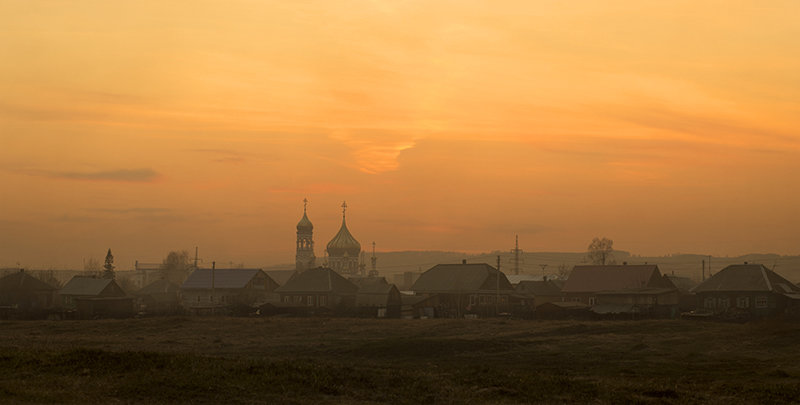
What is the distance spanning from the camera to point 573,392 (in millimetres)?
32906

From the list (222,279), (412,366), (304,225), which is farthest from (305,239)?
(412,366)

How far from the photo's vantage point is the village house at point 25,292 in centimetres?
12269

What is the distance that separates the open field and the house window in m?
28.1

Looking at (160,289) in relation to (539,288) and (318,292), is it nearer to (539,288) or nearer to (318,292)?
(318,292)

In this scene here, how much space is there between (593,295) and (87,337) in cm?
6278

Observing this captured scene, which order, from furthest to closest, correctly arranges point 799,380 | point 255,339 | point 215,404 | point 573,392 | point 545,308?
1. point 545,308
2. point 255,339
3. point 799,380
4. point 573,392
5. point 215,404

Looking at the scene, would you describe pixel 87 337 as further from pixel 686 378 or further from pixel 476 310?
pixel 476 310

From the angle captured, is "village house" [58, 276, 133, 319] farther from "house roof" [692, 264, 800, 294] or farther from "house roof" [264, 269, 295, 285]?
"house roof" [692, 264, 800, 294]

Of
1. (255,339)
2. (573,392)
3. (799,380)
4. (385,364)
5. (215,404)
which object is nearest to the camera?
(215,404)

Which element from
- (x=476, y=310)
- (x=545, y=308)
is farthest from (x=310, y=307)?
(x=545, y=308)

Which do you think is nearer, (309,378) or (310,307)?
(309,378)

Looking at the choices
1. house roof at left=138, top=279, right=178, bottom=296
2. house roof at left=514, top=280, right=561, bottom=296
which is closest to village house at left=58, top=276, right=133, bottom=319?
house roof at left=138, top=279, right=178, bottom=296

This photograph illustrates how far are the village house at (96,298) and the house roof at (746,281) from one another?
217 feet

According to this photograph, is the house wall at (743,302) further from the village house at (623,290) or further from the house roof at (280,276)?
the house roof at (280,276)
